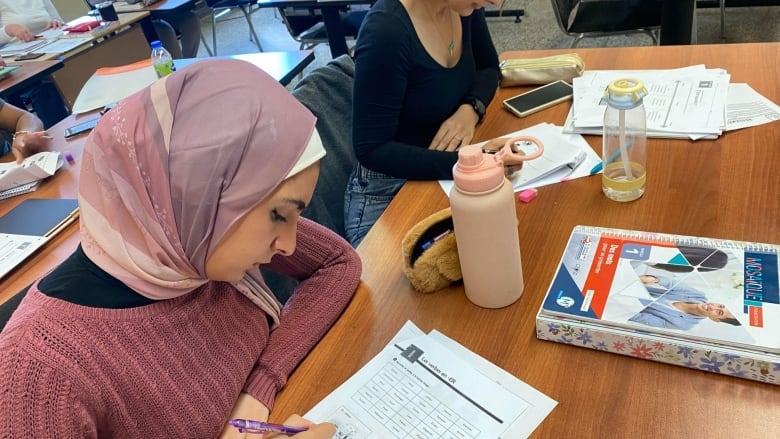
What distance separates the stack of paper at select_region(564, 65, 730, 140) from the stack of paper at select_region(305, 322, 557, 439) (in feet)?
2.22

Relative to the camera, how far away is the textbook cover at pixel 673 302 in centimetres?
66

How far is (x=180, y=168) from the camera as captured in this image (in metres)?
0.69

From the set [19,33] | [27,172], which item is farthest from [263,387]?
[19,33]

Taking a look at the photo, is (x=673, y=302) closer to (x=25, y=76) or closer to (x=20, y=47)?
(x=25, y=76)

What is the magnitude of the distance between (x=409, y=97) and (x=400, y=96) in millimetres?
70

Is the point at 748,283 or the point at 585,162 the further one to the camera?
the point at 585,162

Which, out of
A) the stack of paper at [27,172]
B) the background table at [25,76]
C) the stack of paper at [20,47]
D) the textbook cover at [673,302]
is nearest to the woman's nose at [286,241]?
the textbook cover at [673,302]

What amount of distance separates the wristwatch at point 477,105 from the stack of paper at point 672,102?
21 cm

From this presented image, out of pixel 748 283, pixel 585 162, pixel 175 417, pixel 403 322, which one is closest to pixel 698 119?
pixel 585 162

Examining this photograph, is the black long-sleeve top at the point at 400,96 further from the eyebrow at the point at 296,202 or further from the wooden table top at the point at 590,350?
the eyebrow at the point at 296,202

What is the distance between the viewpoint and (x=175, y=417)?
760 millimetres

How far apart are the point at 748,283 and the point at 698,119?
21.2 inches

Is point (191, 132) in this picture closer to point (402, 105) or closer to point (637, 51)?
point (402, 105)

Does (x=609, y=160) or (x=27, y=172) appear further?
(x=27, y=172)
